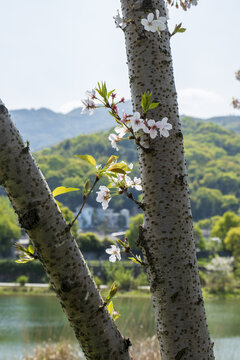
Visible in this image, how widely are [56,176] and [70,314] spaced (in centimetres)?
5395

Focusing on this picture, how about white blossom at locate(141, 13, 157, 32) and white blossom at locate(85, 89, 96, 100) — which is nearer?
white blossom at locate(141, 13, 157, 32)

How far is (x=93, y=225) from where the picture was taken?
223 feet

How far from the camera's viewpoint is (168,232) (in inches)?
38.4

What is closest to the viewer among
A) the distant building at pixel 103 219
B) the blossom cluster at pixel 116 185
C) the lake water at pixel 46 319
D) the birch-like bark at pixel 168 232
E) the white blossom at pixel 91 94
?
the birch-like bark at pixel 168 232

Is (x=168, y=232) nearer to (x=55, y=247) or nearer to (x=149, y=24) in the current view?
(x=55, y=247)

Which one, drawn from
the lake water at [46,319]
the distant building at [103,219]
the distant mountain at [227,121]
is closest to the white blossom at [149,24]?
the lake water at [46,319]

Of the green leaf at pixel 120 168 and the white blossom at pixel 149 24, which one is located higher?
the white blossom at pixel 149 24

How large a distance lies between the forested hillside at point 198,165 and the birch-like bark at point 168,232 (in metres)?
52.6

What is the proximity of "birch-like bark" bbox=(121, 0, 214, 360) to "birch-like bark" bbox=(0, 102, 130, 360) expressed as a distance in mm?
142

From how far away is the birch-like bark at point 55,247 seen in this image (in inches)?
Result: 31.0

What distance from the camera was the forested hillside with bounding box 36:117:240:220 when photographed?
200 ft

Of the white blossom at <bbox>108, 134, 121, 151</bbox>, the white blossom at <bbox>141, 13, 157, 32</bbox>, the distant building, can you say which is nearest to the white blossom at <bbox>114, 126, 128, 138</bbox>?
the white blossom at <bbox>108, 134, 121, 151</bbox>

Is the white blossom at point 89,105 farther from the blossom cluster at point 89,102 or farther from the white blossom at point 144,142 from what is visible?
the white blossom at point 144,142

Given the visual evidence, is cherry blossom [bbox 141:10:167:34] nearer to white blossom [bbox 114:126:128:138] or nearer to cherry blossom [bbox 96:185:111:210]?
white blossom [bbox 114:126:128:138]
